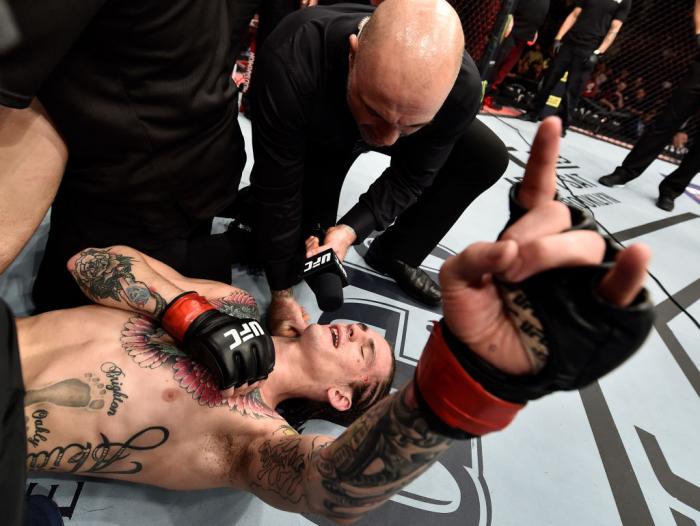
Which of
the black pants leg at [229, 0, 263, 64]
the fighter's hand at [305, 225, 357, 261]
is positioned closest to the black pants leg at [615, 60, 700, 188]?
the fighter's hand at [305, 225, 357, 261]

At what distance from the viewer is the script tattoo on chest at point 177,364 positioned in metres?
0.94

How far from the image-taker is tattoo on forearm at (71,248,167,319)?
101cm

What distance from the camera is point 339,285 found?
1306mm

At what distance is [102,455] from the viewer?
0.87 meters

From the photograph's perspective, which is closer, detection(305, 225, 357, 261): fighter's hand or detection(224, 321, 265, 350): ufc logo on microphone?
detection(224, 321, 265, 350): ufc logo on microphone

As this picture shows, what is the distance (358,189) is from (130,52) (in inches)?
64.1

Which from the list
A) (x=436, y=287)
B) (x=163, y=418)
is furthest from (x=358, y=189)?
(x=163, y=418)

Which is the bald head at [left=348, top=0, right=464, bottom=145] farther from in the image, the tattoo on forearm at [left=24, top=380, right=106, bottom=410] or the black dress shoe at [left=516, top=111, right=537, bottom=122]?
the black dress shoe at [left=516, top=111, right=537, bottom=122]

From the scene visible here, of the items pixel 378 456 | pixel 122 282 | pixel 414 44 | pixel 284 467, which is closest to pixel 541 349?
pixel 378 456

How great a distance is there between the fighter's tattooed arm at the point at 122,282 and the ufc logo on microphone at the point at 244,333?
0.72 feet

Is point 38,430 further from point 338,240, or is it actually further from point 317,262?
point 338,240

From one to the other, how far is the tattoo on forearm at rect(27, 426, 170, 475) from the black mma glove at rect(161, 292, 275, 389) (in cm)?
18

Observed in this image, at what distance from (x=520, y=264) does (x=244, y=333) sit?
65 cm

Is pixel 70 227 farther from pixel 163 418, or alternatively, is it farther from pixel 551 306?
pixel 551 306
